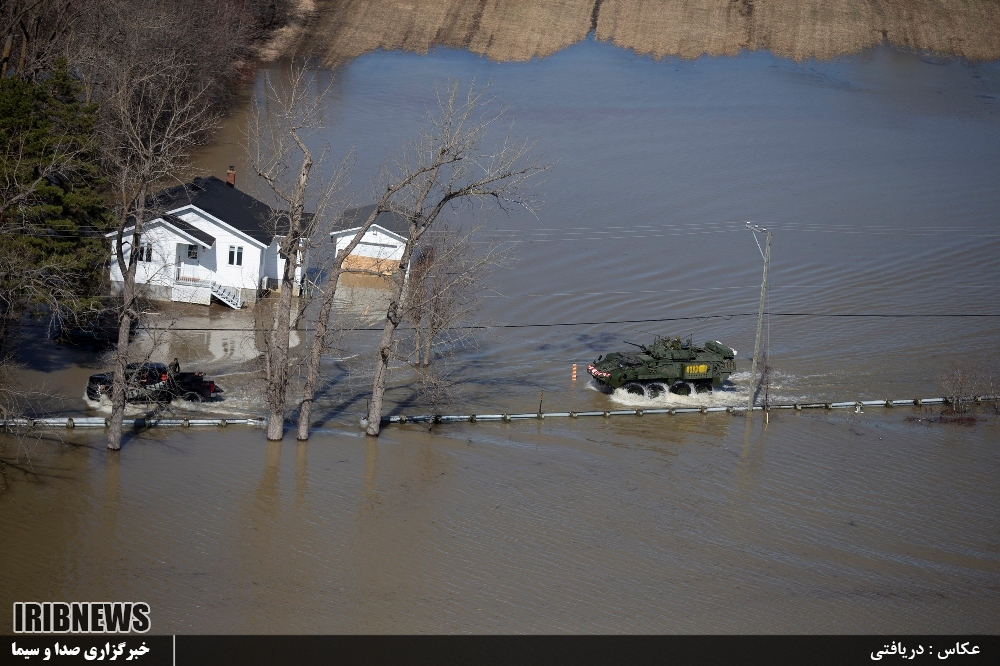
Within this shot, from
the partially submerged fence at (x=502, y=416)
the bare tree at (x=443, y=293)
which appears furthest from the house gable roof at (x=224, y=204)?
the partially submerged fence at (x=502, y=416)

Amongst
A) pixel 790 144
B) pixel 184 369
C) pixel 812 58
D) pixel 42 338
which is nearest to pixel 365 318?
pixel 184 369

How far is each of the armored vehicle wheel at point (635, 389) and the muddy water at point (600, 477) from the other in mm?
370

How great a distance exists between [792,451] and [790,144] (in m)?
43.0

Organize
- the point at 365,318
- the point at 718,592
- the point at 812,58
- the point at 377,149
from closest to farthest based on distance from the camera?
the point at 718,592, the point at 365,318, the point at 377,149, the point at 812,58

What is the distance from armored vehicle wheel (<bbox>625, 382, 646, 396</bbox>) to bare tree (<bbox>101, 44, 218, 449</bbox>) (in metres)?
14.8

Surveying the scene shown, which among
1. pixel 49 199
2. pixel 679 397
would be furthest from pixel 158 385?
pixel 679 397

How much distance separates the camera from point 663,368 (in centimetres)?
3428

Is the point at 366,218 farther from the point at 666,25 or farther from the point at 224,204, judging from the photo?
the point at 666,25

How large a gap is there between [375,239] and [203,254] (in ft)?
26.3

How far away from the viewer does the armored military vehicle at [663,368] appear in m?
34.2

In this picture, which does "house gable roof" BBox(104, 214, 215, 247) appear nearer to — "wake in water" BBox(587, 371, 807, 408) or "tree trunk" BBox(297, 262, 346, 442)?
"tree trunk" BBox(297, 262, 346, 442)

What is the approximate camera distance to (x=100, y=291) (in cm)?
3284

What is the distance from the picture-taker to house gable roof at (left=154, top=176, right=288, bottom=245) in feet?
136
